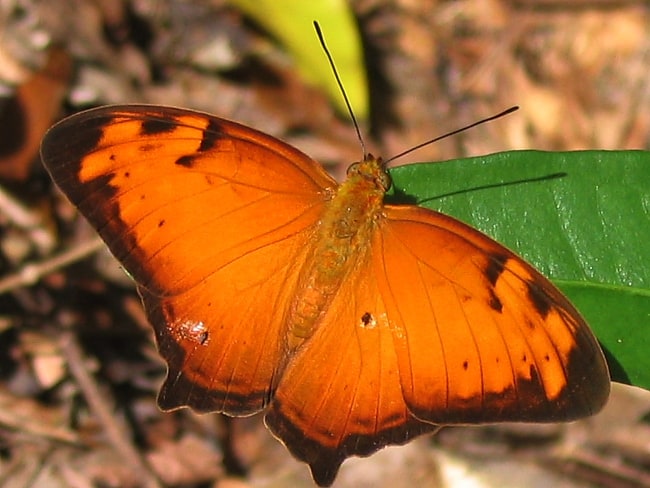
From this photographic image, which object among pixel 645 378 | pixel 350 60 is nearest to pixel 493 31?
pixel 350 60

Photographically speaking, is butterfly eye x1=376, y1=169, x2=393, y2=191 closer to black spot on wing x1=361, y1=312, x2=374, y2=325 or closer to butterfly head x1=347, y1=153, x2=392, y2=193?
butterfly head x1=347, y1=153, x2=392, y2=193

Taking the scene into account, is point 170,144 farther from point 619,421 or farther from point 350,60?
point 619,421

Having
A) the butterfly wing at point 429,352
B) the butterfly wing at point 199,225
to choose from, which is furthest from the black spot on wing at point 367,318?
the butterfly wing at point 199,225

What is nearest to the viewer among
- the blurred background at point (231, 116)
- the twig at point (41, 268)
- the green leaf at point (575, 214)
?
the green leaf at point (575, 214)

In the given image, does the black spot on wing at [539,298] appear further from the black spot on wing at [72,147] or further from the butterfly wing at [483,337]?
the black spot on wing at [72,147]

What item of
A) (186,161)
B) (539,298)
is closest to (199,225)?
(186,161)

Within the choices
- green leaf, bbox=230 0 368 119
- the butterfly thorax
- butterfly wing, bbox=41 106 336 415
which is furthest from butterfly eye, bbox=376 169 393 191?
green leaf, bbox=230 0 368 119
